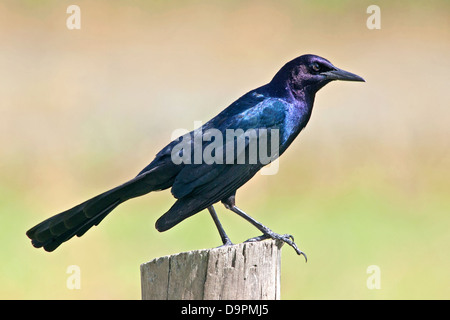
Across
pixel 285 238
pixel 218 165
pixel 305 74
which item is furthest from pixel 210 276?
pixel 305 74

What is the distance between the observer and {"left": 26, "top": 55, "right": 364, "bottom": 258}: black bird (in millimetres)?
5305

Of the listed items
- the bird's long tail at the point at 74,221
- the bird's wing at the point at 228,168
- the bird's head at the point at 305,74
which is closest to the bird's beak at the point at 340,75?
the bird's head at the point at 305,74

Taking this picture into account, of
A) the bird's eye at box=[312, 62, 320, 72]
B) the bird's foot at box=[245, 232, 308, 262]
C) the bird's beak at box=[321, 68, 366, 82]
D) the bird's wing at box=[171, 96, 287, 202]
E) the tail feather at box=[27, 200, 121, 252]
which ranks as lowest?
the bird's foot at box=[245, 232, 308, 262]

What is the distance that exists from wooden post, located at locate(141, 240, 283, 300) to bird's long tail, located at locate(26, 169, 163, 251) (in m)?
0.68

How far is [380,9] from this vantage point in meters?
17.4

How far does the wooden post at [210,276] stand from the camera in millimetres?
4660

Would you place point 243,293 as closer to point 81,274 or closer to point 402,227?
point 81,274

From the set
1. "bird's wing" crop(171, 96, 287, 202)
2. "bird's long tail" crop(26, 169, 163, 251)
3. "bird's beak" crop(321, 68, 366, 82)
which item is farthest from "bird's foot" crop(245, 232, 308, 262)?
"bird's beak" crop(321, 68, 366, 82)

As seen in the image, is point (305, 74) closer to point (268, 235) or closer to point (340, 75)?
point (340, 75)

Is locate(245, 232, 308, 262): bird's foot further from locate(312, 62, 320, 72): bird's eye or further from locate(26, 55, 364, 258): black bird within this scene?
locate(312, 62, 320, 72): bird's eye

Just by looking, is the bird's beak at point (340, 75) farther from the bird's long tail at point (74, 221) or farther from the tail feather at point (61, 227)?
the tail feather at point (61, 227)

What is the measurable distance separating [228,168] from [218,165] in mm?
74

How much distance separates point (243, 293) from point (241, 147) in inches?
46.8

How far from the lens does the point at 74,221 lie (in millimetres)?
5285
